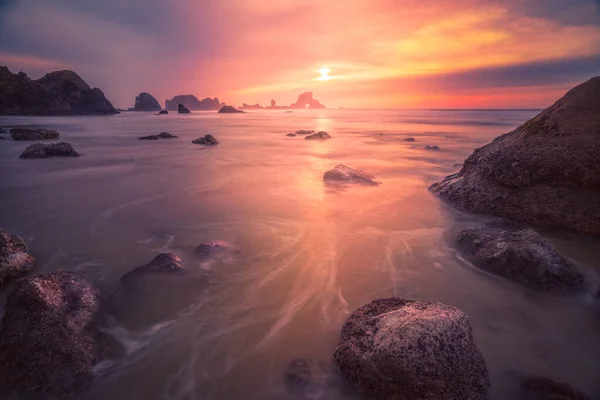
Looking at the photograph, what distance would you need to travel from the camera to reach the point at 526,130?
7.80m

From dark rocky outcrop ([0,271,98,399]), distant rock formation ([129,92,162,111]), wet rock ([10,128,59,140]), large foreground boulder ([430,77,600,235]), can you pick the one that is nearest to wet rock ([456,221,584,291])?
large foreground boulder ([430,77,600,235])

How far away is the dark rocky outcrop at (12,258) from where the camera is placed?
4.72 m

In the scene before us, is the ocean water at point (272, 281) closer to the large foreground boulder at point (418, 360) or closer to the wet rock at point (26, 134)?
the large foreground boulder at point (418, 360)

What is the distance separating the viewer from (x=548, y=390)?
3.01 metres

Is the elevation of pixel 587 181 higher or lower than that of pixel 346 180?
higher

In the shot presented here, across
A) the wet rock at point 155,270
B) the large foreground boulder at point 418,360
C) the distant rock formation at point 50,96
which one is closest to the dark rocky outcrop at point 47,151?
the wet rock at point 155,270

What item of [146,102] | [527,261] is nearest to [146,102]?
[146,102]

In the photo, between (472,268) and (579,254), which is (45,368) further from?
(579,254)

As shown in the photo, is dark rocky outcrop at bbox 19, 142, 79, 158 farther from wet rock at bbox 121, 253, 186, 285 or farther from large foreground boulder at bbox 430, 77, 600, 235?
large foreground boulder at bbox 430, 77, 600, 235

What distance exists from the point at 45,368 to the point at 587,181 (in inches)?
378

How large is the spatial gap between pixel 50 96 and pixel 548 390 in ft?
339

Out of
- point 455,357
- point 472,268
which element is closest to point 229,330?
point 455,357

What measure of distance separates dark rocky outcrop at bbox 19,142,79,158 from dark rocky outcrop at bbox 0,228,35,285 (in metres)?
14.9

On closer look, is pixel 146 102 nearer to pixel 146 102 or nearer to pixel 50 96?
pixel 146 102
